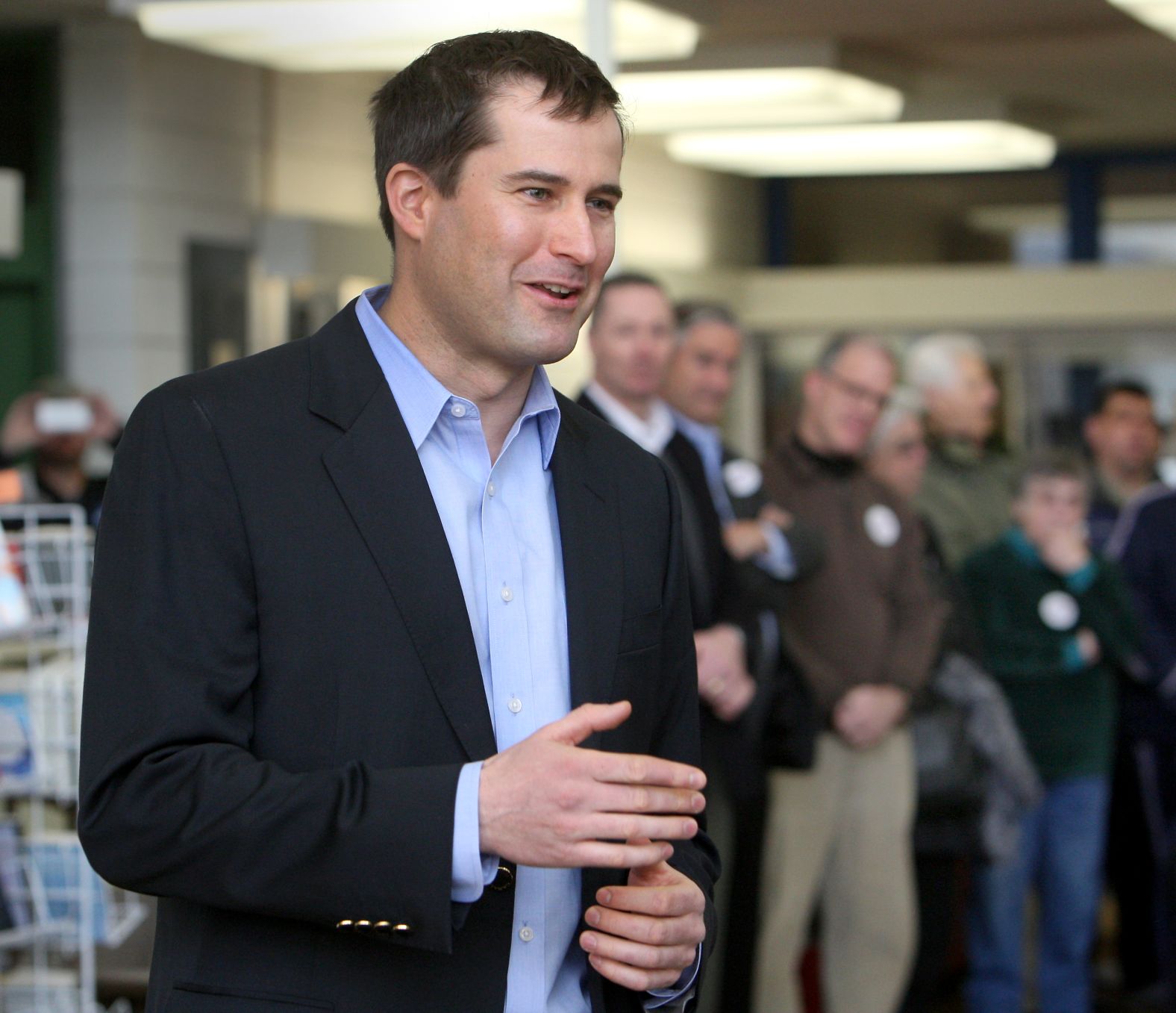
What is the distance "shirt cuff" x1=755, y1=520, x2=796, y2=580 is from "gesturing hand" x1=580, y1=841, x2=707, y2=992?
81.2 inches

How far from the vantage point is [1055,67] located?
725cm

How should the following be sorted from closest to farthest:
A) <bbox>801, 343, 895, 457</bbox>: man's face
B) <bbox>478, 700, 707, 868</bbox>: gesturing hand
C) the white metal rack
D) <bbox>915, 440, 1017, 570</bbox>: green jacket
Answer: <bbox>478, 700, 707, 868</bbox>: gesturing hand
the white metal rack
<bbox>801, 343, 895, 457</bbox>: man's face
<bbox>915, 440, 1017, 570</bbox>: green jacket

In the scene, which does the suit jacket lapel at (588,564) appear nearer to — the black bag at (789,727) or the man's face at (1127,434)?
the black bag at (789,727)

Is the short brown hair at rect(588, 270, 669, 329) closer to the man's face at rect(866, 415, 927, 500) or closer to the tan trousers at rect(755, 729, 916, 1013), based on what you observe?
the tan trousers at rect(755, 729, 916, 1013)

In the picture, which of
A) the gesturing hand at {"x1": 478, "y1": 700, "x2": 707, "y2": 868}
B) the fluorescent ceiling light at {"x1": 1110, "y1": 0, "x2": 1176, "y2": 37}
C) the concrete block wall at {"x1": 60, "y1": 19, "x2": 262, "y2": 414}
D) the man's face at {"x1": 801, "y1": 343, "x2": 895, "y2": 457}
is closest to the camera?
the gesturing hand at {"x1": 478, "y1": 700, "x2": 707, "y2": 868}

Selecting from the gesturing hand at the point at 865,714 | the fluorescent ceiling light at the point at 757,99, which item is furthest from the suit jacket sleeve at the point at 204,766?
the fluorescent ceiling light at the point at 757,99

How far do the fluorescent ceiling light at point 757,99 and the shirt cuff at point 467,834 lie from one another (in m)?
4.32

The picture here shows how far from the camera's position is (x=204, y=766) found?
48.6 inches

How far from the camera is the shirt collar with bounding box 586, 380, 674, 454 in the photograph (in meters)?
3.28

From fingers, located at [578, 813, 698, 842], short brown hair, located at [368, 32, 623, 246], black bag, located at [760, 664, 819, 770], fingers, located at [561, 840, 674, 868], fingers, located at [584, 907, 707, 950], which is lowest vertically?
black bag, located at [760, 664, 819, 770]

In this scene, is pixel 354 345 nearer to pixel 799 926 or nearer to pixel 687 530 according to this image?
pixel 687 530

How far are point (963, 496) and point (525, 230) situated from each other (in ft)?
12.3

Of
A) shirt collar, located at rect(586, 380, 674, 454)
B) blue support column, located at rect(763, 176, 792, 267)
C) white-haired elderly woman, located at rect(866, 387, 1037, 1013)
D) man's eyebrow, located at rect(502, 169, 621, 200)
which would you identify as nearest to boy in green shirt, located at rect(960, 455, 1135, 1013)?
white-haired elderly woman, located at rect(866, 387, 1037, 1013)

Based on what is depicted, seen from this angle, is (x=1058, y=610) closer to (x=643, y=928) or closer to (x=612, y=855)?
(x=643, y=928)
